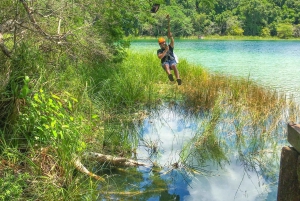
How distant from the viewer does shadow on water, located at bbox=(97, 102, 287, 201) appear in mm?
4246

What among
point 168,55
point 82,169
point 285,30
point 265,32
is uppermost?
point 168,55

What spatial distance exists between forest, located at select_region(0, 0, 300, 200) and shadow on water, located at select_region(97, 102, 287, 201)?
0.20 ft

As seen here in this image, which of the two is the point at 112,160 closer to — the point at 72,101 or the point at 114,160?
the point at 114,160

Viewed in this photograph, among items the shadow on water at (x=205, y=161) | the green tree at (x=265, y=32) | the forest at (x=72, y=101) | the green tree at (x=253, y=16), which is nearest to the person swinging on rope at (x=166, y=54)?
the forest at (x=72, y=101)

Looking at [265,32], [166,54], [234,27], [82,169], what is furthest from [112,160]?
[265,32]

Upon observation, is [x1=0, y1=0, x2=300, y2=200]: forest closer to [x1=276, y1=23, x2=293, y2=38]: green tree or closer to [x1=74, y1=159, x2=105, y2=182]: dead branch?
[x1=74, y1=159, x2=105, y2=182]: dead branch

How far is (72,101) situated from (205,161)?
2.00 m

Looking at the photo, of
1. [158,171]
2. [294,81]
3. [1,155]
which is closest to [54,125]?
[1,155]

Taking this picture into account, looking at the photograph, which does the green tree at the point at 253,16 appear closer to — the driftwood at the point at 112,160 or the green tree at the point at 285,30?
the green tree at the point at 285,30

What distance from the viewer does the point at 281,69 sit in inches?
708

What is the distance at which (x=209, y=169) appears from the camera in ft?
16.0

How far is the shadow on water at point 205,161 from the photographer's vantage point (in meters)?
4.25

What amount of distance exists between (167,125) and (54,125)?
3462 mm

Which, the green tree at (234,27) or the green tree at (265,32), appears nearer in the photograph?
the green tree at (234,27)
